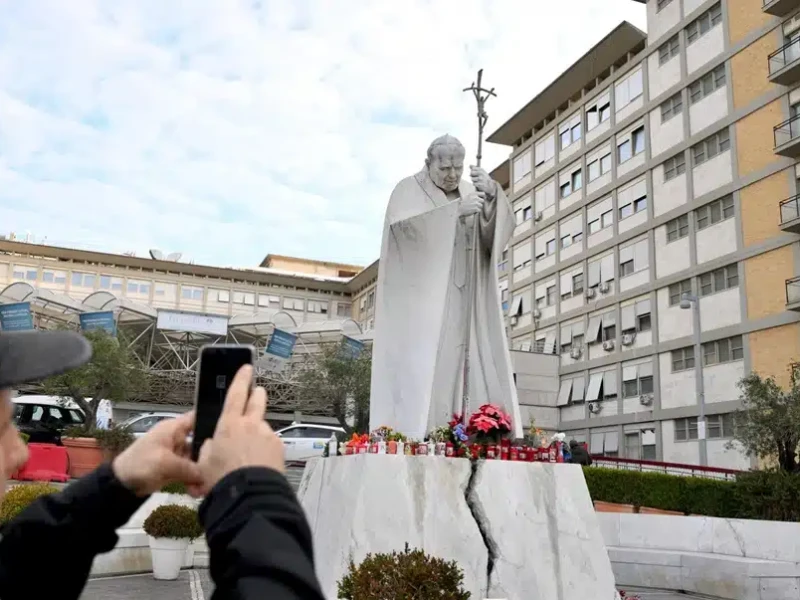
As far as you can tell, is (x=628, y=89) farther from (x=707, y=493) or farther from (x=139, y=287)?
(x=139, y=287)

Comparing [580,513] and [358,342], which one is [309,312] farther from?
[580,513]

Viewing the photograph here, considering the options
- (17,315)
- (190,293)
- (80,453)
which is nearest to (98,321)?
(17,315)

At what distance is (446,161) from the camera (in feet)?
29.1

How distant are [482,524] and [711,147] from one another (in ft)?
99.0

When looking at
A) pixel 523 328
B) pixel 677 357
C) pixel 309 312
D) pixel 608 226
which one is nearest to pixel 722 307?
pixel 677 357

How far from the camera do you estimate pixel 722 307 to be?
32.0 metres

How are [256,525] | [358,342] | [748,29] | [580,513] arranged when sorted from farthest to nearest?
[358,342] → [748,29] → [580,513] → [256,525]

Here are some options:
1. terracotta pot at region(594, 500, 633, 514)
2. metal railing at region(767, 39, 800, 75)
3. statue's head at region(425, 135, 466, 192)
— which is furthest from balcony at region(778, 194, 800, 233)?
statue's head at region(425, 135, 466, 192)

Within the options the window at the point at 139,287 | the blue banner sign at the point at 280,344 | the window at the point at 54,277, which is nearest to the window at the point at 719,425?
the blue banner sign at the point at 280,344

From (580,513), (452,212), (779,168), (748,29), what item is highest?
(748,29)

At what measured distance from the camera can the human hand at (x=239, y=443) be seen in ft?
4.16

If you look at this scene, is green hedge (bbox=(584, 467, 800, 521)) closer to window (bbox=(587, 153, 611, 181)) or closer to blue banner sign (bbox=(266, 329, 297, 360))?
window (bbox=(587, 153, 611, 181))

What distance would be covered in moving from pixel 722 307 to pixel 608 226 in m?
9.13

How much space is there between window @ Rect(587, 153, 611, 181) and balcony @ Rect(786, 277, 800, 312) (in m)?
13.3
